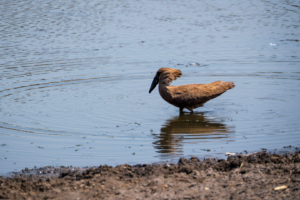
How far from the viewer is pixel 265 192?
551 centimetres

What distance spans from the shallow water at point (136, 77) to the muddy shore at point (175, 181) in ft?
2.56

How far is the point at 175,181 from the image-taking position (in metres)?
6.01

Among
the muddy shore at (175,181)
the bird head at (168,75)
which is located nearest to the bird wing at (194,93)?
the bird head at (168,75)

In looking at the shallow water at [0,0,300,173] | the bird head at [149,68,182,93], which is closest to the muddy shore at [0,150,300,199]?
the shallow water at [0,0,300,173]

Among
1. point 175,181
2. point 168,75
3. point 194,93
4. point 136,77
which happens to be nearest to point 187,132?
point 194,93

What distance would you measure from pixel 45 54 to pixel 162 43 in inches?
189

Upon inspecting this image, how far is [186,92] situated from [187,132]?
5.00ft

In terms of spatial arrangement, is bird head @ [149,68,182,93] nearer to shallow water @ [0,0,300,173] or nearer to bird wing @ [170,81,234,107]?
bird wing @ [170,81,234,107]

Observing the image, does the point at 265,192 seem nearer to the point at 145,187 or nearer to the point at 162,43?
the point at 145,187

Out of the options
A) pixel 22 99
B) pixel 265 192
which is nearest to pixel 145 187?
pixel 265 192

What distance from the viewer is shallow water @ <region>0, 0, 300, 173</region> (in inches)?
324

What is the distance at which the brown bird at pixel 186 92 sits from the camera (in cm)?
1030

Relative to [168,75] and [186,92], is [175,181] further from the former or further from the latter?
[168,75]

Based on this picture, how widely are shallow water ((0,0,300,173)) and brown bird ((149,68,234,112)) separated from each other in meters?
0.35
